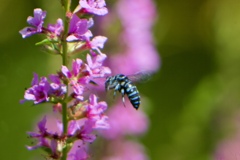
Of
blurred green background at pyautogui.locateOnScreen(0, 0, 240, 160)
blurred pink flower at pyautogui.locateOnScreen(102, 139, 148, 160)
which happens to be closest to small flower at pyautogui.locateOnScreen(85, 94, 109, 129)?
blurred pink flower at pyautogui.locateOnScreen(102, 139, 148, 160)

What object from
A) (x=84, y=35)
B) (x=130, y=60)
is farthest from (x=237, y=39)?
(x=84, y=35)

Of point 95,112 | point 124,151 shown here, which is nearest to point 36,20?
point 95,112

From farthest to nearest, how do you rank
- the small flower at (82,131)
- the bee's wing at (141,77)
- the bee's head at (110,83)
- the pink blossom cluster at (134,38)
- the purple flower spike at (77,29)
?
the pink blossom cluster at (134,38) < the bee's wing at (141,77) < the bee's head at (110,83) < the small flower at (82,131) < the purple flower spike at (77,29)

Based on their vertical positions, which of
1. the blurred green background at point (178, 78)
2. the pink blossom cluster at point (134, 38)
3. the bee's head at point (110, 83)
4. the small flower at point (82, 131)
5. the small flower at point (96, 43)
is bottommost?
the blurred green background at point (178, 78)

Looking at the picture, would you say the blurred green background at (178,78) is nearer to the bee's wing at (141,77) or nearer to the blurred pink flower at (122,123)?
the blurred pink flower at (122,123)

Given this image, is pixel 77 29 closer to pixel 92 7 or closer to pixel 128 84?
pixel 92 7

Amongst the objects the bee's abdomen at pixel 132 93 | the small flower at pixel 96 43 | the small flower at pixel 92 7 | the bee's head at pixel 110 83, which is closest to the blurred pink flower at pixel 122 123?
the bee's abdomen at pixel 132 93

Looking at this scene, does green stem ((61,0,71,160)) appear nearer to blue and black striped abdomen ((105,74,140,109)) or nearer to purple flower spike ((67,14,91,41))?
purple flower spike ((67,14,91,41))
